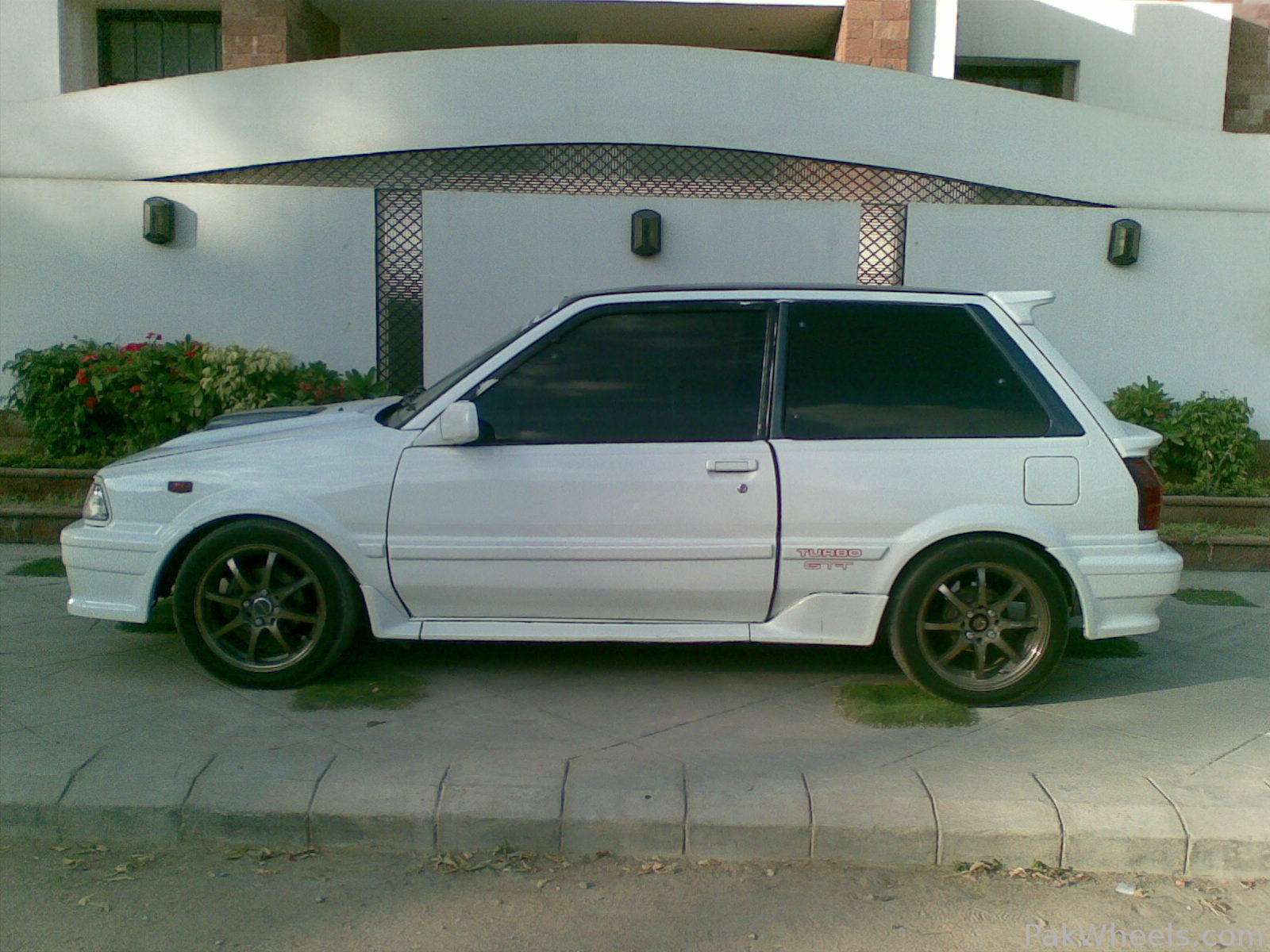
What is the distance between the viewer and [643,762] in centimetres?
427

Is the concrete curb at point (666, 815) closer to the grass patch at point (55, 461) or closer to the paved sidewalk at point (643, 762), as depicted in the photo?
the paved sidewalk at point (643, 762)

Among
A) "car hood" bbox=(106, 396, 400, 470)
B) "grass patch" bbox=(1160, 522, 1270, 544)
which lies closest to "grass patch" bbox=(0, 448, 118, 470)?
"car hood" bbox=(106, 396, 400, 470)

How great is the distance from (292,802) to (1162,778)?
3113 millimetres

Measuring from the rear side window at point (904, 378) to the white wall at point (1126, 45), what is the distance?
Answer: 9.48 metres

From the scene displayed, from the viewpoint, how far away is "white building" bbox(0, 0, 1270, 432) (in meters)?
9.12

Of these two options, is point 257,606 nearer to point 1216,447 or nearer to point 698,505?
point 698,505

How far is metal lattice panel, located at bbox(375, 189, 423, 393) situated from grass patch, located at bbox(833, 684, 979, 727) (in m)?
5.32

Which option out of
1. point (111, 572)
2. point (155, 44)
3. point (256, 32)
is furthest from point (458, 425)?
point (155, 44)

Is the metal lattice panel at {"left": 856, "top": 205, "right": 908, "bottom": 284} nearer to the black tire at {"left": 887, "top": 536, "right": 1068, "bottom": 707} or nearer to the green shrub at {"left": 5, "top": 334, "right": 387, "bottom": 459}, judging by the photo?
the green shrub at {"left": 5, "top": 334, "right": 387, "bottom": 459}

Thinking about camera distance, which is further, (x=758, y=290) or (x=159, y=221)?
(x=159, y=221)

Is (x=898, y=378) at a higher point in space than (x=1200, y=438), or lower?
higher

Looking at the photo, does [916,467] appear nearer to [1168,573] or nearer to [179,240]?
[1168,573]

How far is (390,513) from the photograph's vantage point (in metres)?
4.77
